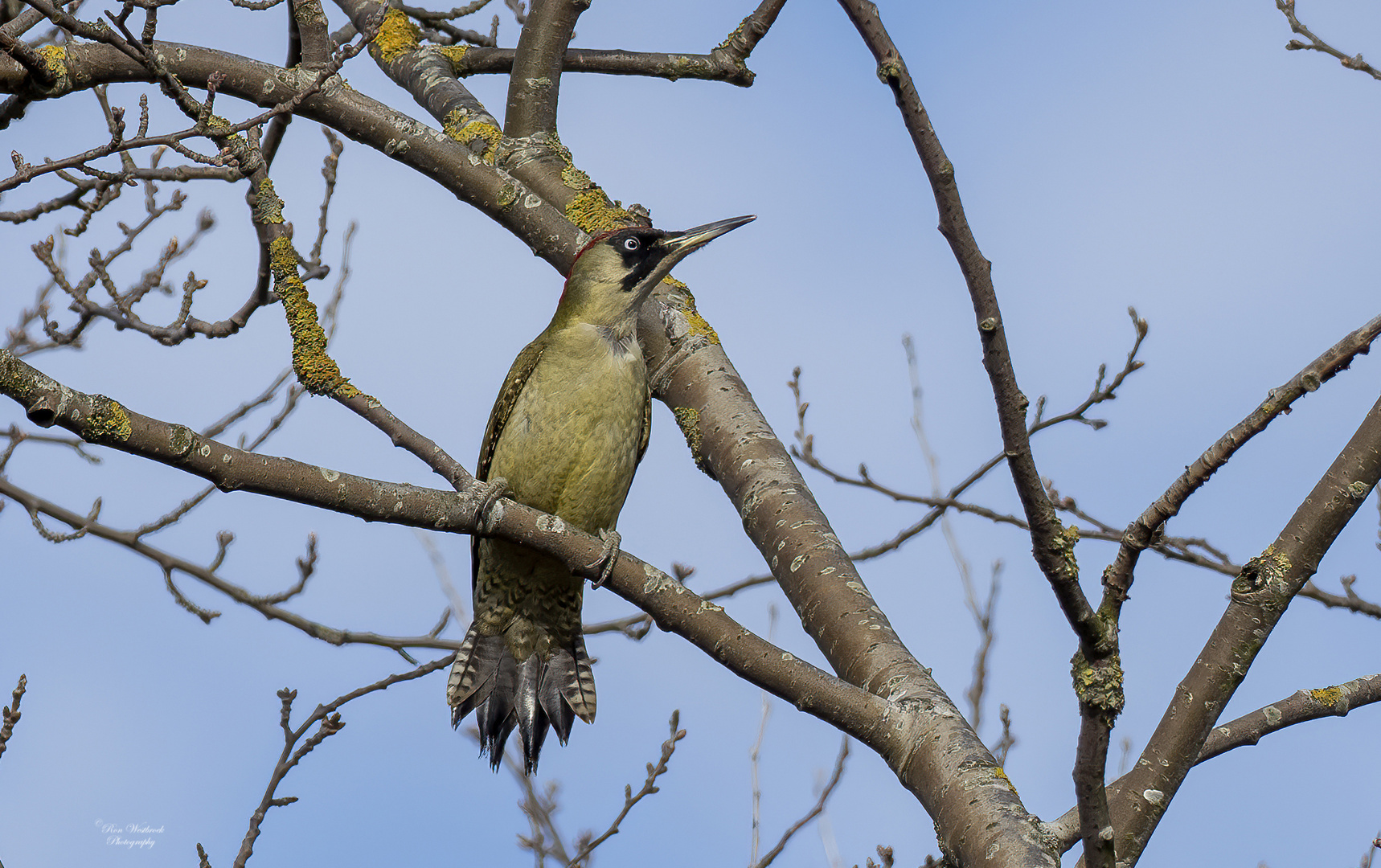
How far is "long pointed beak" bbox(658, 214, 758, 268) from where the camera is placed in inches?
205

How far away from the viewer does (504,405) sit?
16.4 feet

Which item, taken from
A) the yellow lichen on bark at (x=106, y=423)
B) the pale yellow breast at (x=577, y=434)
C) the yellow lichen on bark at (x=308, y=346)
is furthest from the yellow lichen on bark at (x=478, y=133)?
the yellow lichen on bark at (x=106, y=423)

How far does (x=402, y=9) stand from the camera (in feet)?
22.0

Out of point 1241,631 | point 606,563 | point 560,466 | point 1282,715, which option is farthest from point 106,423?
point 1282,715

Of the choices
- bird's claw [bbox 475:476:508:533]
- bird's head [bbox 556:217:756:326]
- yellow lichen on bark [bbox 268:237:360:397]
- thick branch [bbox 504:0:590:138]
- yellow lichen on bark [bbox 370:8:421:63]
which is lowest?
bird's claw [bbox 475:476:508:533]

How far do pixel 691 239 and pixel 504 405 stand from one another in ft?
3.67

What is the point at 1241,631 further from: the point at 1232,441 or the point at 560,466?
the point at 560,466

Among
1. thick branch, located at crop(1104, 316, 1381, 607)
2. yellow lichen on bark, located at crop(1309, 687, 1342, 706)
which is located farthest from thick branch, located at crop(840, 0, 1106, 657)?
yellow lichen on bark, located at crop(1309, 687, 1342, 706)

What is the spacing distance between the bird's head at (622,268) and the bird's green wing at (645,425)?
36cm

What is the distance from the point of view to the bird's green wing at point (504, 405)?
4.99 metres

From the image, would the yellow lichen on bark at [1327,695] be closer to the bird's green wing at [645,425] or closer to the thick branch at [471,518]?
the thick branch at [471,518]

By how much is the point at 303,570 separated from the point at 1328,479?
422 cm

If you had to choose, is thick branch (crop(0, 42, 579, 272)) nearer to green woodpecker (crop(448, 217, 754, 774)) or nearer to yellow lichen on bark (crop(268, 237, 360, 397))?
green woodpecker (crop(448, 217, 754, 774))

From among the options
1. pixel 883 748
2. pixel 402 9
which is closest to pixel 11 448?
pixel 402 9
